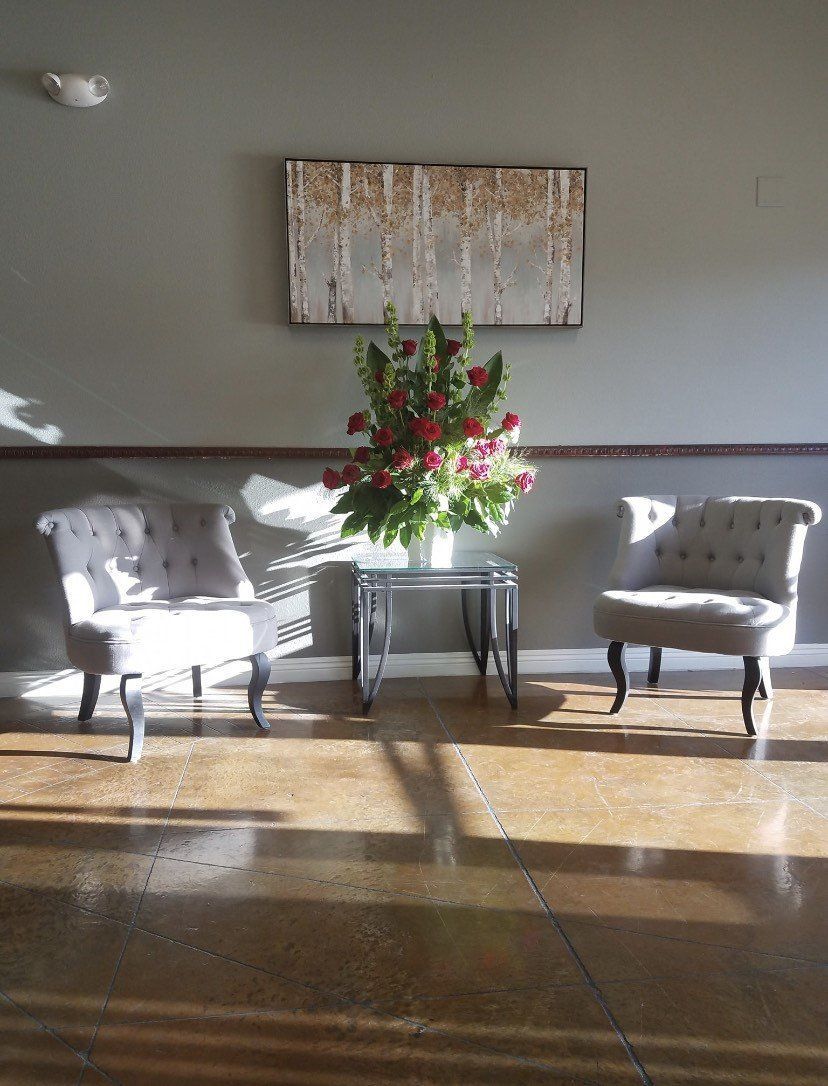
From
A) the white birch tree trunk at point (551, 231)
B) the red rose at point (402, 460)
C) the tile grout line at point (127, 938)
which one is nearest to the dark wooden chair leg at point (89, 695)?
the tile grout line at point (127, 938)

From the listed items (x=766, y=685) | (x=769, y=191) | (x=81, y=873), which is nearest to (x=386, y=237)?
(x=769, y=191)

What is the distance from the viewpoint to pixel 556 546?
3873 millimetres

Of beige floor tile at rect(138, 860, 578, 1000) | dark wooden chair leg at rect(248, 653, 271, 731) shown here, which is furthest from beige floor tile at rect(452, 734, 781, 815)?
dark wooden chair leg at rect(248, 653, 271, 731)

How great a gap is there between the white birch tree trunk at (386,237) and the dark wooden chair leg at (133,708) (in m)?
1.83

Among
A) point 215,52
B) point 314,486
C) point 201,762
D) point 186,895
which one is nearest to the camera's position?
point 186,895

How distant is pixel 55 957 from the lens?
1712mm

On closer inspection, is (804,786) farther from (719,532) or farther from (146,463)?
(146,463)

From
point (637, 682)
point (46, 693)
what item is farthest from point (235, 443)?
point (637, 682)

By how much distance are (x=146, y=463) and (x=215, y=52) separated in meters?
1.71

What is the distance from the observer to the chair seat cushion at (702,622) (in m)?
3.02

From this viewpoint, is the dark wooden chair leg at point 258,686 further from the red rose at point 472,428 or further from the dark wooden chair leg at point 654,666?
the dark wooden chair leg at point 654,666

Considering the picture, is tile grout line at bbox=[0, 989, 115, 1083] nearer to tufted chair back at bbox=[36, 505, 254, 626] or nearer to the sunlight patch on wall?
tufted chair back at bbox=[36, 505, 254, 626]

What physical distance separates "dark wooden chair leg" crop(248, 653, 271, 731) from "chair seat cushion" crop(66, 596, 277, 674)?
0.05 meters

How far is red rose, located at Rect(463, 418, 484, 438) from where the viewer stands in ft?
10.5
